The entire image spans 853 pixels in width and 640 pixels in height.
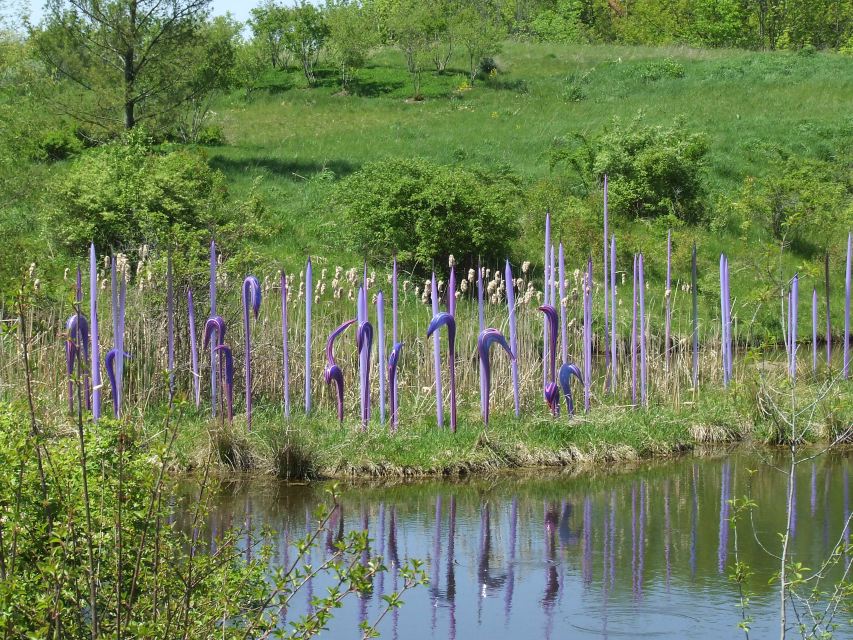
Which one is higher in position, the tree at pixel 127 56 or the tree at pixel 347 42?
the tree at pixel 347 42

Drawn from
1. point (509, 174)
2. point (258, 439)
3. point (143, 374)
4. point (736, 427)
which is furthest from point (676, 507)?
point (509, 174)

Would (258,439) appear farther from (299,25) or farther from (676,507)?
(299,25)

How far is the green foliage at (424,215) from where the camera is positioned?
22.2m

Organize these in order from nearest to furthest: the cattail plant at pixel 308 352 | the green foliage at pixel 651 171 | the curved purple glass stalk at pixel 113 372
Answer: the curved purple glass stalk at pixel 113 372
the cattail plant at pixel 308 352
the green foliage at pixel 651 171

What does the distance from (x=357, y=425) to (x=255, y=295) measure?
67.8 inches

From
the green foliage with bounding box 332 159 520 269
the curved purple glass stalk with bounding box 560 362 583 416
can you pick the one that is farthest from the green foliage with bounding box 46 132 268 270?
the curved purple glass stalk with bounding box 560 362 583 416

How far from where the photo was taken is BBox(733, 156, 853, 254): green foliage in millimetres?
26094

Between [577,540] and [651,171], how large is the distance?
1875 centimetres

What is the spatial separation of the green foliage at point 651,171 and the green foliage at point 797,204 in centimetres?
120

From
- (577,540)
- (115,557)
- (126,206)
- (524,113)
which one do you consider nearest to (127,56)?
(126,206)

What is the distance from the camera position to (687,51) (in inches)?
2124

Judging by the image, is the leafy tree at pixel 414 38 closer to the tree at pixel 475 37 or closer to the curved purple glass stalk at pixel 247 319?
the tree at pixel 475 37

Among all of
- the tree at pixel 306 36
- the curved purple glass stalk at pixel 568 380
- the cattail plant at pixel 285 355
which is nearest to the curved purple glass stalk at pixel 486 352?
the curved purple glass stalk at pixel 568 380

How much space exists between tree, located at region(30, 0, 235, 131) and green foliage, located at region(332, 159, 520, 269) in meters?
9.27
